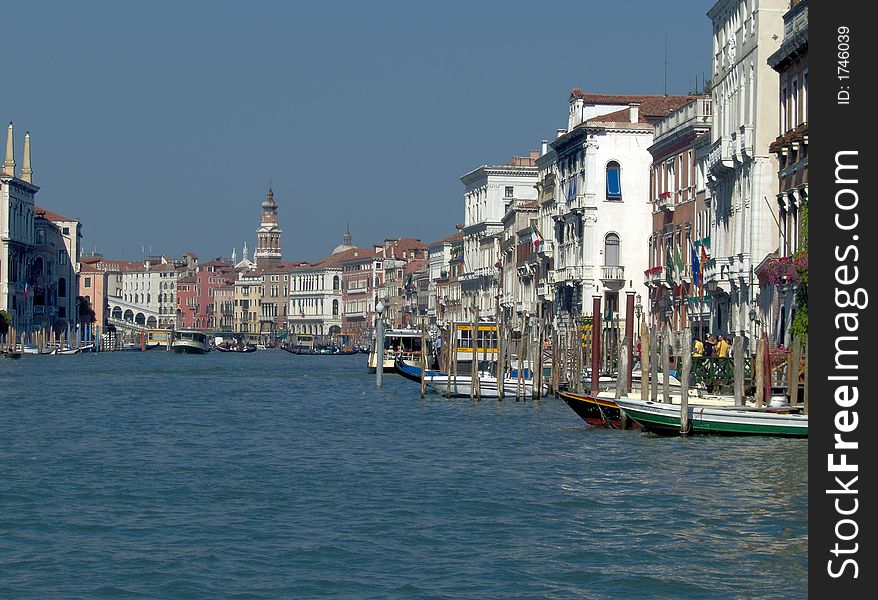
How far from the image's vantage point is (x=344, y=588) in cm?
1255

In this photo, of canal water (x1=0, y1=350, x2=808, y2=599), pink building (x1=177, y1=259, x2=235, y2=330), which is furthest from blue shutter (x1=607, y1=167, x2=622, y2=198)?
pink building (x1=177, y1=259, x2=235, y2=330)

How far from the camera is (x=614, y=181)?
54906 mm

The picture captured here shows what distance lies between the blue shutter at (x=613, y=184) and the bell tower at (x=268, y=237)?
429 feet

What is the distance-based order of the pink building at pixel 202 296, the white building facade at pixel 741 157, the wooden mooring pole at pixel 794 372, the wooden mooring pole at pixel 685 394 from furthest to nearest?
the pink building at pixel 202 296 → the white building facade at pixel 741 157 → the wooden mooring pole at pixel 685 394 → the wooden mooring pole at pixel 794 372

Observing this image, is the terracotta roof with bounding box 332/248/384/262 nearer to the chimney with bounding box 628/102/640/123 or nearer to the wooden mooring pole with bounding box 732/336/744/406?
the chimney with bounding box 628/102/640/123

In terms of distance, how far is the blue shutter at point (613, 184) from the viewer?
54656 mm

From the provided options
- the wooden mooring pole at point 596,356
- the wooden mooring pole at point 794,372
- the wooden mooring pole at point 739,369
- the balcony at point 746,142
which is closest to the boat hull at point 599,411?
the wooden mooring pole at point 596,356

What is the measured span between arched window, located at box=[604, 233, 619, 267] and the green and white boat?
29865 millimetres

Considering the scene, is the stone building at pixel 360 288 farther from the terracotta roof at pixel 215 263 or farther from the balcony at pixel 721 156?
the balcony at pixel 721 156

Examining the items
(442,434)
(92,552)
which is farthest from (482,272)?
(92,552)

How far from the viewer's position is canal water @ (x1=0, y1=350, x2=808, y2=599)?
12877 millimetres

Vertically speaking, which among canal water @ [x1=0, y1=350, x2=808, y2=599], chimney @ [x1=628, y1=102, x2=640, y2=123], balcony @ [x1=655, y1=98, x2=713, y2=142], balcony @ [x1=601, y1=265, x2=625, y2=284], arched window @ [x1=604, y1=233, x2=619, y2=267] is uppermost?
chimney @ [x1=628, y1=102, x2=640, y2=123]

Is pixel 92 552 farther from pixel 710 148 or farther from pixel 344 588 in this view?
pixel 710 148

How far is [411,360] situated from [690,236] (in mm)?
21830
